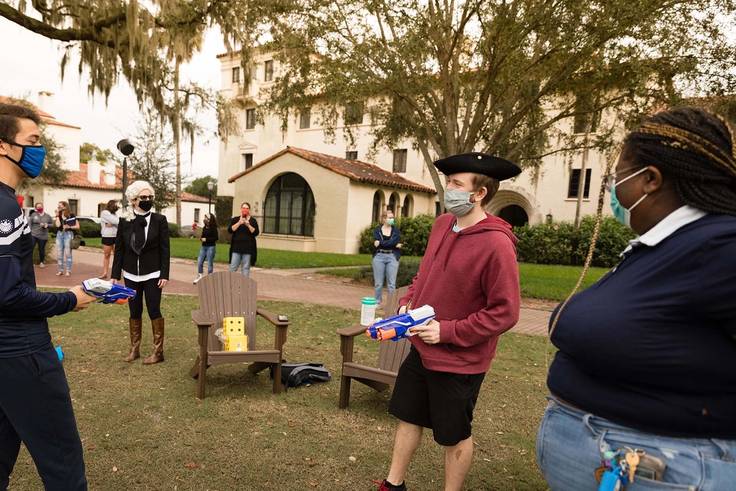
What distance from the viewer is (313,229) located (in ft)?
84.2

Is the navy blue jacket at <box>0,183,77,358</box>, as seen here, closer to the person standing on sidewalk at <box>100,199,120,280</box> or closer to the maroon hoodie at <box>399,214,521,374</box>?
the maroon hoodie at <box>399,214,521,374</box>

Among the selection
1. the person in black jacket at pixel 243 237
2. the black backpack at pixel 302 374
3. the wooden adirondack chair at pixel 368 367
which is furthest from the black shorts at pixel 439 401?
the person in black jacket at pixel 243 237

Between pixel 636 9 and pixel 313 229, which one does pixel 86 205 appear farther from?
pixel 636 9

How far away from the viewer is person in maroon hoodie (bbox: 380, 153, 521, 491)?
2451 mm

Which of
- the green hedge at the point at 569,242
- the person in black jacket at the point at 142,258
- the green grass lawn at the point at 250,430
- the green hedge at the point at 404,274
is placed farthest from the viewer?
the green hedge at the point at 569,242

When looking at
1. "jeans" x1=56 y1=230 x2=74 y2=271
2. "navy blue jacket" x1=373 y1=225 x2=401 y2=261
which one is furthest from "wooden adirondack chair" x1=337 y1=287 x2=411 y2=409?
"jeans" x1=56 y1=230 x2=74 y2=271

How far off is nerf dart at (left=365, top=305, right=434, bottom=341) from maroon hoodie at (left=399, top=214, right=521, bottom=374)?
0.38ft

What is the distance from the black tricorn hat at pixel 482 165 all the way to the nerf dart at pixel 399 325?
810 millimetres

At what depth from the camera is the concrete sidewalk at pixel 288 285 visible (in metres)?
9.87

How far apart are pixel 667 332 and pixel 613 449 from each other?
1.24 ft

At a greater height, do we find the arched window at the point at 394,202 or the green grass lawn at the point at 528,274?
the arched window at the point at 394,202

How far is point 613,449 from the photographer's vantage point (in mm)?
1360

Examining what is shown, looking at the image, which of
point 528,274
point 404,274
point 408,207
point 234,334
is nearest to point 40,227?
point 404,274

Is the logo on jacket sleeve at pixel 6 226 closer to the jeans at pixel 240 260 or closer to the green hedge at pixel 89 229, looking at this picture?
the jeans at pixel 240 260
